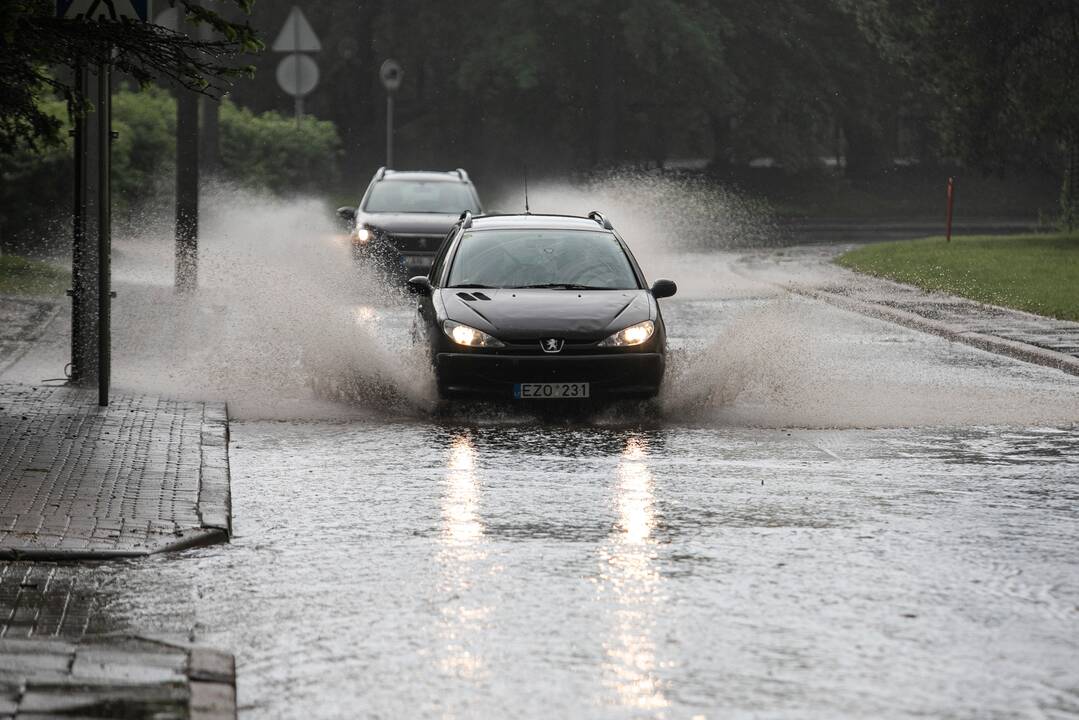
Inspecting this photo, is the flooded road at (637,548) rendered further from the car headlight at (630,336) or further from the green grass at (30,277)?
the green grass at (30,277)

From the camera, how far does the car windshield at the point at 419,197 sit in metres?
27.0

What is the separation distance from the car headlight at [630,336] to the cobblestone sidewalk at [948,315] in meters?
4.92

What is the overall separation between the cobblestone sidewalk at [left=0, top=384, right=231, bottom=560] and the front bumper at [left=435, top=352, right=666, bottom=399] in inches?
61.9

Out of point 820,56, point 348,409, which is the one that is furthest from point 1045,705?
point 820,56

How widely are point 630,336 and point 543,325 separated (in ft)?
2.00

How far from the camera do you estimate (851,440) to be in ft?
41.7

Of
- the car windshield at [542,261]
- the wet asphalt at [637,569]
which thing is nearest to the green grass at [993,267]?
the car windshield at [542,261]

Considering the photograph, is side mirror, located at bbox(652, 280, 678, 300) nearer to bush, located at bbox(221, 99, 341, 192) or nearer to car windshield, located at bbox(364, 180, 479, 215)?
car windshield, located at bbox(364, 180, 479, 215)

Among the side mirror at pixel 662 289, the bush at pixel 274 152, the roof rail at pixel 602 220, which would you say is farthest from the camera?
the bush at pixel 274 152

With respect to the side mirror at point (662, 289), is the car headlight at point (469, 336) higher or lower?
lower

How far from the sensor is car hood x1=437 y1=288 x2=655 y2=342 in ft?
44.3

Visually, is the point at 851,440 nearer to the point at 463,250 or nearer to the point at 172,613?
the point at 463,250

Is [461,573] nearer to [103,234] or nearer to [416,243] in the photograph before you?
[103,234]

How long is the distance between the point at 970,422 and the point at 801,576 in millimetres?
5850
